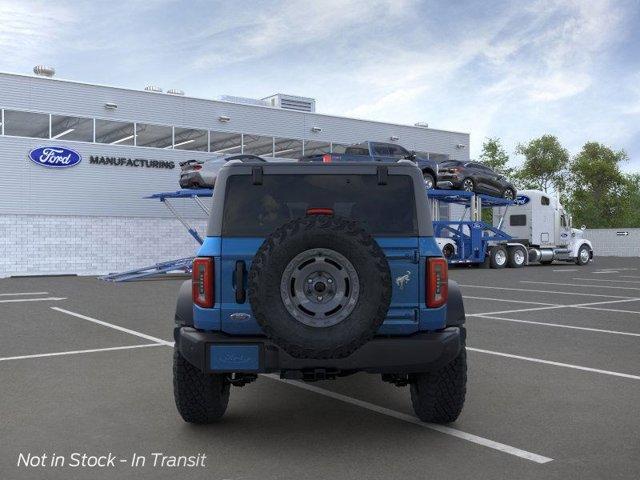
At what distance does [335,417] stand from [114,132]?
82.9ft

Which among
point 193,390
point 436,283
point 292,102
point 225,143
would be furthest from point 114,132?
point 436,283

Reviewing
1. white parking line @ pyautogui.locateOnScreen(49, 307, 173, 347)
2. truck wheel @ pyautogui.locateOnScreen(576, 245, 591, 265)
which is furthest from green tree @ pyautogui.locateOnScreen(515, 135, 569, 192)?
white parking line @ pyautogui.locateOnScreen(49, 307, 173, 347)

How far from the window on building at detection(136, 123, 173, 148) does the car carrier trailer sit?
37.7 feet

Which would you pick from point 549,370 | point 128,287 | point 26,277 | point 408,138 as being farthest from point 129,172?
point 549,370

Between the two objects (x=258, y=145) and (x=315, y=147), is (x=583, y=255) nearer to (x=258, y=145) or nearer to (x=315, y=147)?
(x=315, y=147)

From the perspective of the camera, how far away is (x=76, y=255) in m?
27.4

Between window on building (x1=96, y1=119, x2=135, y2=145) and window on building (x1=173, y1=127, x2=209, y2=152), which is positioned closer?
window on building (x1=96, y1=119, x2=135, y2=145)

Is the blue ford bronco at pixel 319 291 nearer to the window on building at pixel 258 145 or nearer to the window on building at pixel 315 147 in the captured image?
the window on building at pixel 258 145

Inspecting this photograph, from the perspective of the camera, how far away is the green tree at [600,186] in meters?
70.0

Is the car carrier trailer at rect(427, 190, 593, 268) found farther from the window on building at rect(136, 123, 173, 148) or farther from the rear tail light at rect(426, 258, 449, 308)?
the rear tail light at rect(426, 258, 449, 308)

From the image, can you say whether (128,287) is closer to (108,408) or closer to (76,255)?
(76,255)

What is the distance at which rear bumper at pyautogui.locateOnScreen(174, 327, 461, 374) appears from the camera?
14.6 ft

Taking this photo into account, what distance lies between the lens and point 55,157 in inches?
1056

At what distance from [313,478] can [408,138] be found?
1375 inches
